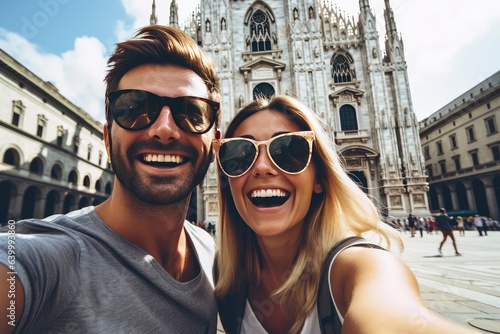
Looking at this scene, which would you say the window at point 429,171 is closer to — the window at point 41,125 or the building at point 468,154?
the building at point 468,154

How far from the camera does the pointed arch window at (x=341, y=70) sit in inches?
797

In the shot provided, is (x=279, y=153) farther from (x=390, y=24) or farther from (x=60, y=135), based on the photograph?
(x=390, y=24)

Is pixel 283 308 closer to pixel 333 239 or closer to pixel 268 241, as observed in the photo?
pixel 268 241

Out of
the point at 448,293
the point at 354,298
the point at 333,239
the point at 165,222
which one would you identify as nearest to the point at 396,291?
the point at 354,298

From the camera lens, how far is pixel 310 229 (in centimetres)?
162

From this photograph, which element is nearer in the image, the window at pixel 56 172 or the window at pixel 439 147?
the window at pixel 56 172

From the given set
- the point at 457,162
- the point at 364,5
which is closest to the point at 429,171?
the point at 457,162

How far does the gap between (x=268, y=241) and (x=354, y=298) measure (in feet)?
2.47

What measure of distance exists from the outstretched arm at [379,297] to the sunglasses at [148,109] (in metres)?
1.12

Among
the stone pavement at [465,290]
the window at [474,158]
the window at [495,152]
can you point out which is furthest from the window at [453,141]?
the stone pavement at [465,290]

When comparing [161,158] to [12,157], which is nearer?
[161,158]

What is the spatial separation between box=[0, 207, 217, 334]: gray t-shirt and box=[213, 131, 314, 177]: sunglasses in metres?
0.76

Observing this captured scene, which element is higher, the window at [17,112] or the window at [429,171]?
the window at [17,112]

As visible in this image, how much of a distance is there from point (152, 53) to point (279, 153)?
1001 millimetres
